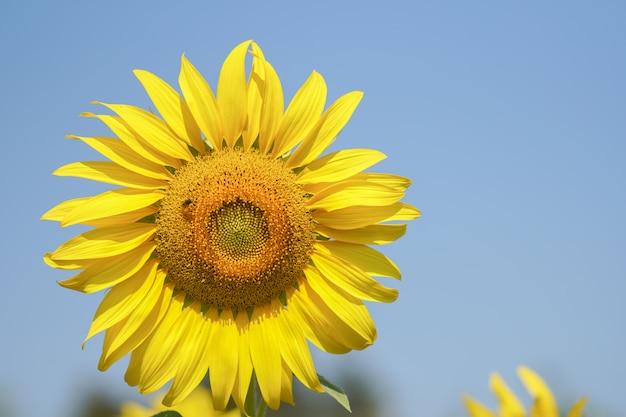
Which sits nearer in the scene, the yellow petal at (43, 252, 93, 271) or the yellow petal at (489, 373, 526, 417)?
the yellow petal at (489, 373, 526, 417)

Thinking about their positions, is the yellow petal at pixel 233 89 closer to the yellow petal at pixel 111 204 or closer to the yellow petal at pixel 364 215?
the yellow petal at pixel 111 204

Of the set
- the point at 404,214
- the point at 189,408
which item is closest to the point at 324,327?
the point at 404,214

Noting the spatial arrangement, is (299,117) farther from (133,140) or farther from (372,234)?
(133,140)

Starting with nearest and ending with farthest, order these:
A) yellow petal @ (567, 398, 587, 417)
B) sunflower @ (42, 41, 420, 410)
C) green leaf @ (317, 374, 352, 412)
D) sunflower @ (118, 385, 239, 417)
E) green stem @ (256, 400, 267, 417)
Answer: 1. yellow petal @ (567, 398, 587, 417)
2. green leaf @ (317, 374, 352, 412)
3. green stem @ (256, 400, 267, 417)
4. sunflower @ (42, 41, 420, 410)
5. sunflower @ (118, 385, 239, 417)

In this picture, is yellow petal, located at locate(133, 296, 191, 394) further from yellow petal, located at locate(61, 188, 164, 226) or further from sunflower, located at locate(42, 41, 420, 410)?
yellow petal, located at locate(61, 188, 164, 226)

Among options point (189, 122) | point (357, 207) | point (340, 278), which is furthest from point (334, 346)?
point (189, 122)

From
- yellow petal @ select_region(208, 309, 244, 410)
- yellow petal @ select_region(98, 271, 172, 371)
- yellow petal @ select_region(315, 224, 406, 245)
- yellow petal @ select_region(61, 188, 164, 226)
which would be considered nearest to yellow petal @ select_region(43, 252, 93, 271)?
yellow petal @ select_region(61, 188, 164, 226)
